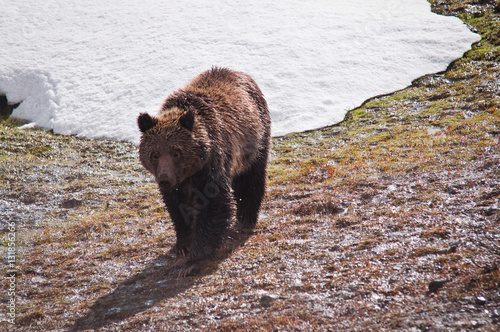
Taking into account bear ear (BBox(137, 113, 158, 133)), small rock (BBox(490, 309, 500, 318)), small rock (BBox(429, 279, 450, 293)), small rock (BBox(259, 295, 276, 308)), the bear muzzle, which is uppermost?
bear ear (BBox(137, 113, 158, 133))

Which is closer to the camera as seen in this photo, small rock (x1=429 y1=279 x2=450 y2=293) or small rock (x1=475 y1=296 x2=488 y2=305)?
small rock (x1=475 y1=296 x2=488 y2=305)

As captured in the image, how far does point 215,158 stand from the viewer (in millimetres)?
5766

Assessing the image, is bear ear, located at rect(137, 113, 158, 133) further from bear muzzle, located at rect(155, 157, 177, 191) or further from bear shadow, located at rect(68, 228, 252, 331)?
bear shadow, located at rect(68, 228, 252, 331)

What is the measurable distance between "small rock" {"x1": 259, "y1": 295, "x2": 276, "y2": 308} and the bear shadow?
1074mm

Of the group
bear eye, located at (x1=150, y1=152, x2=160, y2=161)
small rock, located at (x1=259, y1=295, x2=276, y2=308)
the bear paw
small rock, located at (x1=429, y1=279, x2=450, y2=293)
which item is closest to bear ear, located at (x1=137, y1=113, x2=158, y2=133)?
bear eye, located at (x1=150, y1=152, x2=160, y2=161)

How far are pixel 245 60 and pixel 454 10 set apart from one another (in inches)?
316

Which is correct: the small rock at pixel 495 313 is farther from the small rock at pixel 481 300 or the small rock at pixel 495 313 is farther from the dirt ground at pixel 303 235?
the small rock at pixel 481 300

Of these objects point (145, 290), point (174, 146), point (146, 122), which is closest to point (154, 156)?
point (174, 146)

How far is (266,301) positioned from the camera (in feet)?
14.5

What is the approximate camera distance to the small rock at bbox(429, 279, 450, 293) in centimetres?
395

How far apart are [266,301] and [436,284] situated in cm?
158

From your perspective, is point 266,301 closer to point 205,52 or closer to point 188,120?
point 188,120

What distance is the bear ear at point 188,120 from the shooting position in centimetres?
548

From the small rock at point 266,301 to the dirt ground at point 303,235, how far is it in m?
0.01
